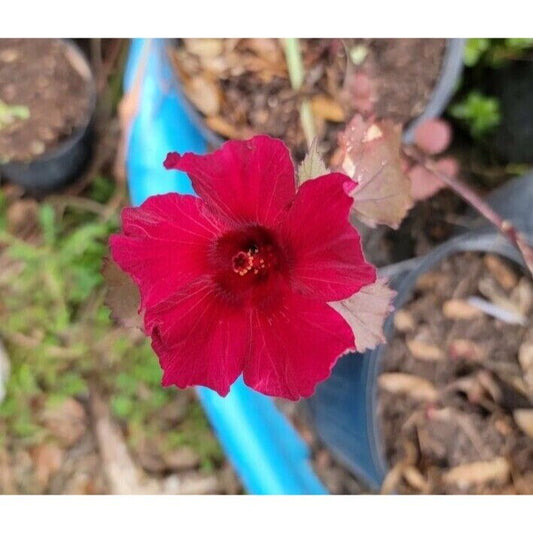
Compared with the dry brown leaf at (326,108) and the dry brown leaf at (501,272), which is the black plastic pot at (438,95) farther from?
the dry brown leaf at (501,272)

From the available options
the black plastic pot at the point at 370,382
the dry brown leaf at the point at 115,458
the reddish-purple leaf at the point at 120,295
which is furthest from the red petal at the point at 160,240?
the dry brown leaf at the point at 115,458

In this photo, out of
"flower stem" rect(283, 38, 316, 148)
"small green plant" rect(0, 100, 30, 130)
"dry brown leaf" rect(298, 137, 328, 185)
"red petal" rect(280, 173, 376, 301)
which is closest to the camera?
"red petal" rect(280, 173, 376, 301)

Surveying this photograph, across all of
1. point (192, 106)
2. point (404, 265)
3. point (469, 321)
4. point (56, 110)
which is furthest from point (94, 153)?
point (469, 321)

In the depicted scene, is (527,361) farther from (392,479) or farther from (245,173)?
(245,173)

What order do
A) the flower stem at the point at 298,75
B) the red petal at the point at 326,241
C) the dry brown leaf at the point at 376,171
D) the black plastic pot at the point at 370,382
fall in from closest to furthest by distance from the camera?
the red petal at the point at 326,241, the dry brown leaf at the point at 376,171, the black plastic pot at the point at 370,382, the flower stem at the point at 298,75

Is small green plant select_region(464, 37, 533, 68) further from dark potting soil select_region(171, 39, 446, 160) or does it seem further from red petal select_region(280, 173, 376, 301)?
red petal select_region(280, 173, 376, 301)

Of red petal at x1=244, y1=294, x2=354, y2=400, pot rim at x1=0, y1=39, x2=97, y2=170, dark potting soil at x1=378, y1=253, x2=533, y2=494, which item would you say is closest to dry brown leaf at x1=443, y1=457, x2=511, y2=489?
dark potting soil at x1=378, y1=253, x2=533, y2=494

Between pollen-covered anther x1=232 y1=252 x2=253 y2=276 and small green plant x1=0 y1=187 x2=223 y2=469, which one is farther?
small green plant x1=0 y1=187 x2=223 y2=469
